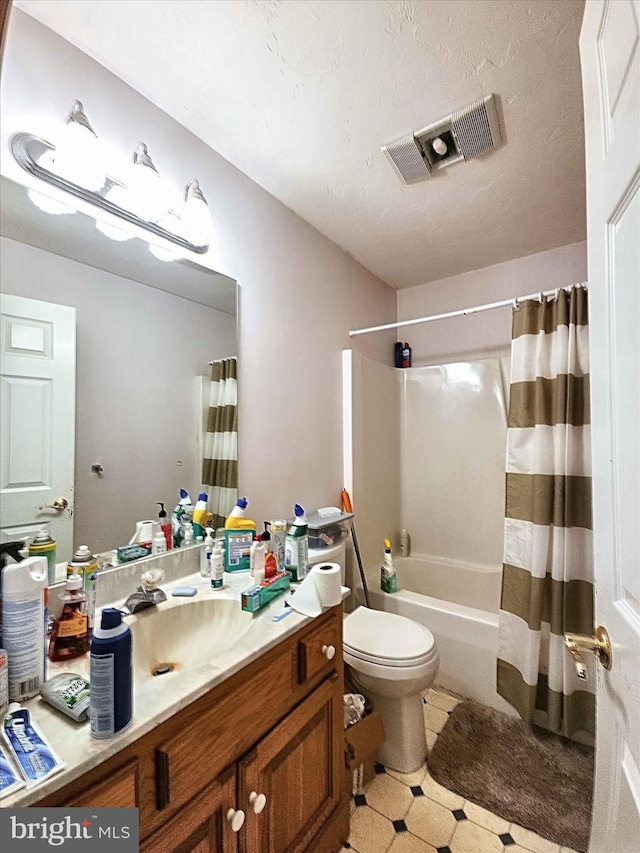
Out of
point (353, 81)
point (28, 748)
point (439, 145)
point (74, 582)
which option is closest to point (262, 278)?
point (353, 81)

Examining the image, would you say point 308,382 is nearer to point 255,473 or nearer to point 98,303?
point 255,473

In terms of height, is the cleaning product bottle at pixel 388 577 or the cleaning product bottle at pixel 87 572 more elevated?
the cleaning product bottle at pixel 87 572

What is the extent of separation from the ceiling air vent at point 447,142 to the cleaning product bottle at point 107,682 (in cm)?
172

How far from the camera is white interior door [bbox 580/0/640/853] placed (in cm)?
54

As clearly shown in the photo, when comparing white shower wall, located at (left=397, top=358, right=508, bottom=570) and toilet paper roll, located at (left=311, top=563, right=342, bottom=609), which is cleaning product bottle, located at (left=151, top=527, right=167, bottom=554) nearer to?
toilet paper roll, located at (left=311, top=563, right=342, bottom=609)

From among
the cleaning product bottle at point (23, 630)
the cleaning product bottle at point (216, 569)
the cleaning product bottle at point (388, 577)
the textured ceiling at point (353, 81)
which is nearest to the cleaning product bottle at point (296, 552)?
the cleaning product bottle at point (216, 569)

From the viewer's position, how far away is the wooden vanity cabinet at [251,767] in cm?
64

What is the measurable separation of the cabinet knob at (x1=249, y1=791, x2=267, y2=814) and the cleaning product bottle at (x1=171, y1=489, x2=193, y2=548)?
693mm

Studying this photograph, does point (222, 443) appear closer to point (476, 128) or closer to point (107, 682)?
point (107, 682)

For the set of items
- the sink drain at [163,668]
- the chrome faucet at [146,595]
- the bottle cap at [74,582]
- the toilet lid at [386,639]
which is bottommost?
the toilet lid at [386,639]

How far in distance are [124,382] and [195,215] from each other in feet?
2.06

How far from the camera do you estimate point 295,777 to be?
38.0 inches

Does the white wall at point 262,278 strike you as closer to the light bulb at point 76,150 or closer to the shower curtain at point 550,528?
the light bulb at point 76,150

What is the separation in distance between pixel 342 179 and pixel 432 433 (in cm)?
162
